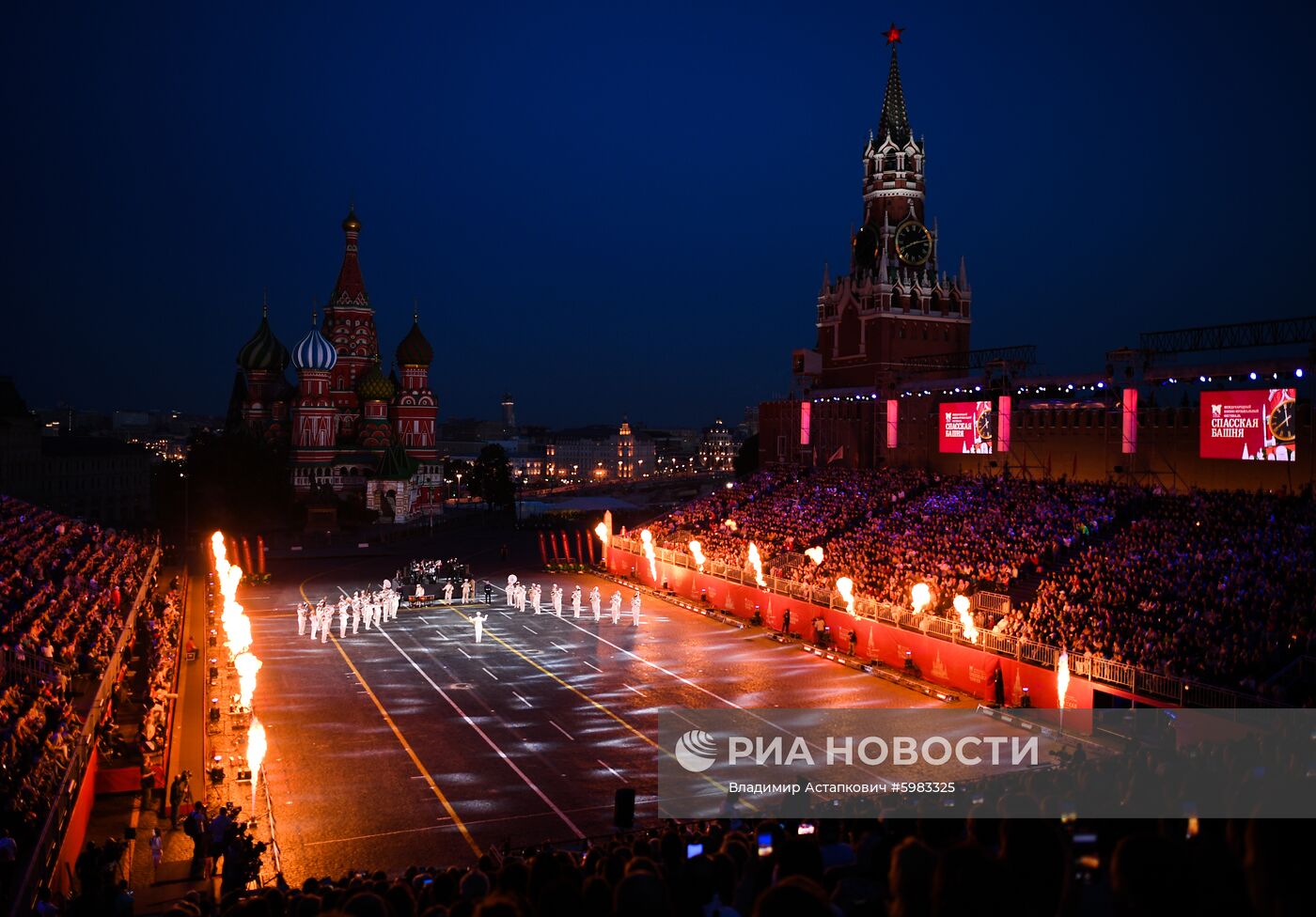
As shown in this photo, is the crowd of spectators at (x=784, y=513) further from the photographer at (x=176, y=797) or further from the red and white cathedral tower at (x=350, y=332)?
the red and white cathedral tower at (x=350, y=332)

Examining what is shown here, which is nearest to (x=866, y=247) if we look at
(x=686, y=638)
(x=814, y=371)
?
(x=814, y=371)

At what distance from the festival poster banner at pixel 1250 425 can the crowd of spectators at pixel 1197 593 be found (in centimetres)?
174

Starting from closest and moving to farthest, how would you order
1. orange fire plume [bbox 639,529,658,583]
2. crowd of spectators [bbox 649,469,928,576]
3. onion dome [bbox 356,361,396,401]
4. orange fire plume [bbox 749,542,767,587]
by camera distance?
orange fire plume [bbox 749,542,767,587] < crowd of spectators [bbox 649,469,928,576] < orange fire plume [bbox 639,529,658,583] < onion dome [bbox 356,361,396,401]

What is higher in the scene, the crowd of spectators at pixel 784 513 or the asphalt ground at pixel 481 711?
the crowd of spectators at pixel 784 513

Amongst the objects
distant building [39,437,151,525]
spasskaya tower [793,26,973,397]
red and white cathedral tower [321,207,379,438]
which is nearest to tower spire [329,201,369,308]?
red and white cathedral tower [321,207,379,438]

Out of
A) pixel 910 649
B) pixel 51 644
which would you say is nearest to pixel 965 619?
pixel 910 649

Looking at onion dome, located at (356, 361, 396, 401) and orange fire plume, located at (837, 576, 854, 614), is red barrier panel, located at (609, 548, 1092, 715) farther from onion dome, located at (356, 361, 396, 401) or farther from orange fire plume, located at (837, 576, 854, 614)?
onion dome, located at (356, 361, 396, 401)

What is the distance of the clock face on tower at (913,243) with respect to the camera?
66750 millimetres

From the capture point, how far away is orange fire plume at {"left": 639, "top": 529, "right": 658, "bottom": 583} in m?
54.2

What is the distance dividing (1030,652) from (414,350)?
294 ft

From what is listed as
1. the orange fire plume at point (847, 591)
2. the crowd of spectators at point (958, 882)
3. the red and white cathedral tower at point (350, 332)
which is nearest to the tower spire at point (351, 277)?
the red and white cathedral tower at point (350, 332)

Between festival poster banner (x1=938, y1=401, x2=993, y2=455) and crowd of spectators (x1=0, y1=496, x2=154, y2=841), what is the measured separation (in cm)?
3523

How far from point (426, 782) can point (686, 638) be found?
1863 cm

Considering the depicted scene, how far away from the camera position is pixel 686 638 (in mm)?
40312
